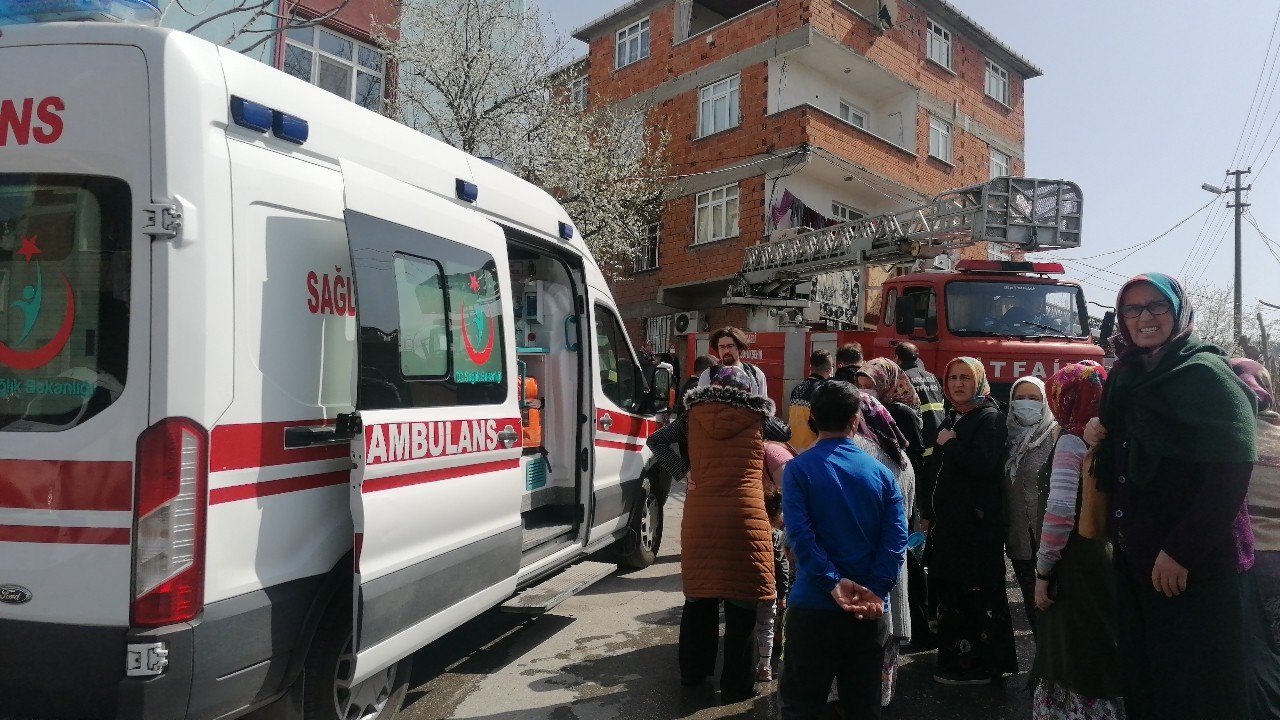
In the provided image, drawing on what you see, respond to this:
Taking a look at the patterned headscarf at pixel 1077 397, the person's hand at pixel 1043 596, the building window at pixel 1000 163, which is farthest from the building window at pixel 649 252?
the person's hand at pixel 1043 596

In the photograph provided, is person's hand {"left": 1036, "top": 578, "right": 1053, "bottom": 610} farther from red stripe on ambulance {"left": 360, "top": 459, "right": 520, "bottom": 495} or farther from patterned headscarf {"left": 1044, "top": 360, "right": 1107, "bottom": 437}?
red stripe on ambulance {"left": 360, "top": 459, "right": 520, "bottom": 495}

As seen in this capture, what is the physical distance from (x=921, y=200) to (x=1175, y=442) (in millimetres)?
20671

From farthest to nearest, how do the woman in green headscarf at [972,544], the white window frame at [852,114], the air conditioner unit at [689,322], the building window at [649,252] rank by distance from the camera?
the building window at [649,252] → the white window frame at [852,114] → the air conditioner unit at [689,322] → the woman in green headscarf at [972,544]

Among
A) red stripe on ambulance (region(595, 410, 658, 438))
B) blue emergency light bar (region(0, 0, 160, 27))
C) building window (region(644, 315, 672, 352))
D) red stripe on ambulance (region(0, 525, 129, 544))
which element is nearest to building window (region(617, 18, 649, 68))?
building window (region(644, 315, 672, 352))

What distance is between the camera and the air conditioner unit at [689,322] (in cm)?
2084

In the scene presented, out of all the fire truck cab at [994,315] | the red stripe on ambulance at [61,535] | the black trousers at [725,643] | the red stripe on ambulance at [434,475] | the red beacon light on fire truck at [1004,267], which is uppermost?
the red beacon light on fire truck at [1004,267]

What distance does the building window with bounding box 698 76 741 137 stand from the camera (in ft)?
66.1

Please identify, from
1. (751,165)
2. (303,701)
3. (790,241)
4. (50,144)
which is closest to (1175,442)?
(303,701)

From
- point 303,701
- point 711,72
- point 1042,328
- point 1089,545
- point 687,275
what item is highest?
point 711,72

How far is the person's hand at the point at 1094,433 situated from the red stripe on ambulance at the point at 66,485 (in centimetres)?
325

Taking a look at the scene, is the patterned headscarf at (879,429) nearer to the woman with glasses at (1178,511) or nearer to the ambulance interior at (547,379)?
the woman with glasses at (1178,511)

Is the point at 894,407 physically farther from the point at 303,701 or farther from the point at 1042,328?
the point at 1042,328

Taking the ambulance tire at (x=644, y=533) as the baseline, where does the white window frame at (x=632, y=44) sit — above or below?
above

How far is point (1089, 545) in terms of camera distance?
3.19 metres
